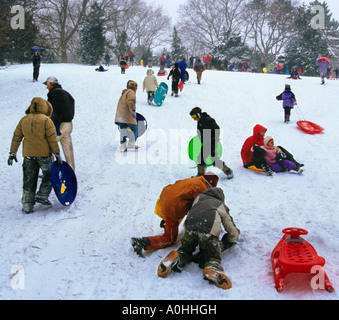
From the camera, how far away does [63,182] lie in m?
4.62

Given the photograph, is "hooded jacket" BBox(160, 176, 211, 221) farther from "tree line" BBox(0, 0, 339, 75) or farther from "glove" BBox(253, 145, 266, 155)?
"tree line" BBox(0, 0, 339, 75)

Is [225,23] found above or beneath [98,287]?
above

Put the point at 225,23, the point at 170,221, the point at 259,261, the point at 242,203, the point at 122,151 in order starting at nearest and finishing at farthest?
the point at 259,261 → the point at 170,221 → the point at 242,203 → the point at 122,151 → the point at 225,23

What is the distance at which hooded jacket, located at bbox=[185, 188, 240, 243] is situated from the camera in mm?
3156

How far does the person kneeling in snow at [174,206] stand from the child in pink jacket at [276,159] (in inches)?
121

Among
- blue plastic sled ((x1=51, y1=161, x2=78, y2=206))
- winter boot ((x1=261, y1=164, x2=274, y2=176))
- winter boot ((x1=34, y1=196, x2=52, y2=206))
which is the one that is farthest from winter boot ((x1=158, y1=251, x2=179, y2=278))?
winter boot ((x1=261, y1=164, x2=274, y2=176))

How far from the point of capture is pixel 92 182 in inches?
231

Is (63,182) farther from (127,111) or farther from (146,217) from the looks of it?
(127,111)

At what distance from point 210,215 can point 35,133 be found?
276 centimetres

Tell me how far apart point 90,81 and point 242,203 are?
43.7 feet

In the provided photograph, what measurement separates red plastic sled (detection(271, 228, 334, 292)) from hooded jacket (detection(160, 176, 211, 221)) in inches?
40.6

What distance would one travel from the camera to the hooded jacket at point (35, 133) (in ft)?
14.3
